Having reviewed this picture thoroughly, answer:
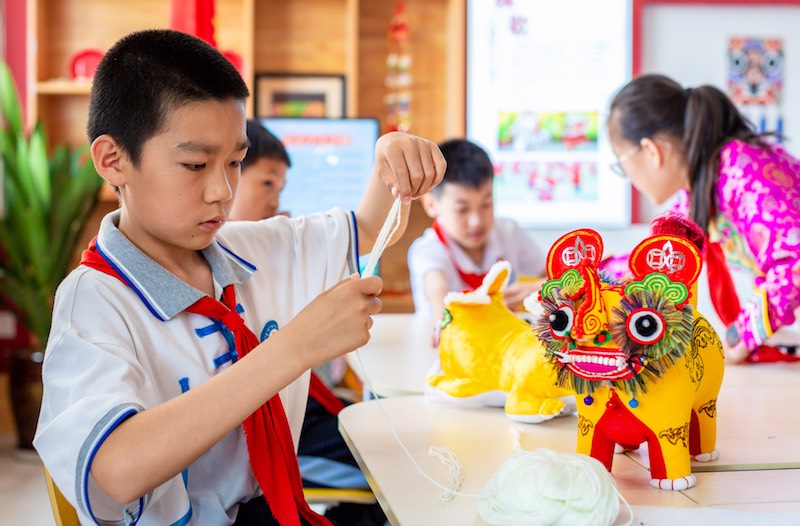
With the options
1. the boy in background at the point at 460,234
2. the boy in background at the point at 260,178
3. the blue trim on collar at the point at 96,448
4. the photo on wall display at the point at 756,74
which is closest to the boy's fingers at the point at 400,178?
the blue trim on collar at the point at 96,448

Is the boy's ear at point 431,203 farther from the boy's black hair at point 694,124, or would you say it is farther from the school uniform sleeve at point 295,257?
the school uniform sleeve at point 295,257

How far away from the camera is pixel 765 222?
66.7 inches

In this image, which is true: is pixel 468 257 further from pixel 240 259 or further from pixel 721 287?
pixel 240 259

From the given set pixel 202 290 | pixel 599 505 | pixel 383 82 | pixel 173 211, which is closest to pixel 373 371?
pixel 202 290

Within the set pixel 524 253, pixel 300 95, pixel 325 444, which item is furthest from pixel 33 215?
pixel 325 444

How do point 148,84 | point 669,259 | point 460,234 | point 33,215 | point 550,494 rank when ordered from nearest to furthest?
point 550,494 < point 669,259 < point 148,84 < point 460,234 < point 33,215

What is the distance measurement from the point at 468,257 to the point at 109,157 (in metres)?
1.40

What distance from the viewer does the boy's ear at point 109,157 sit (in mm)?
1022

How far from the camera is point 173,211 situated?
1.00 meters

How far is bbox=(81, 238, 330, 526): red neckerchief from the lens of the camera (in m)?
1.01

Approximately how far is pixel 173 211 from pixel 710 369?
620 mm

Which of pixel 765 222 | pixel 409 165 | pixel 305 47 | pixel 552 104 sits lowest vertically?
pixel 765 222

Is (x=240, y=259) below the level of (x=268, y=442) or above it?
above

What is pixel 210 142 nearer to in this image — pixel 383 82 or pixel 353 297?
pixel 353 297
